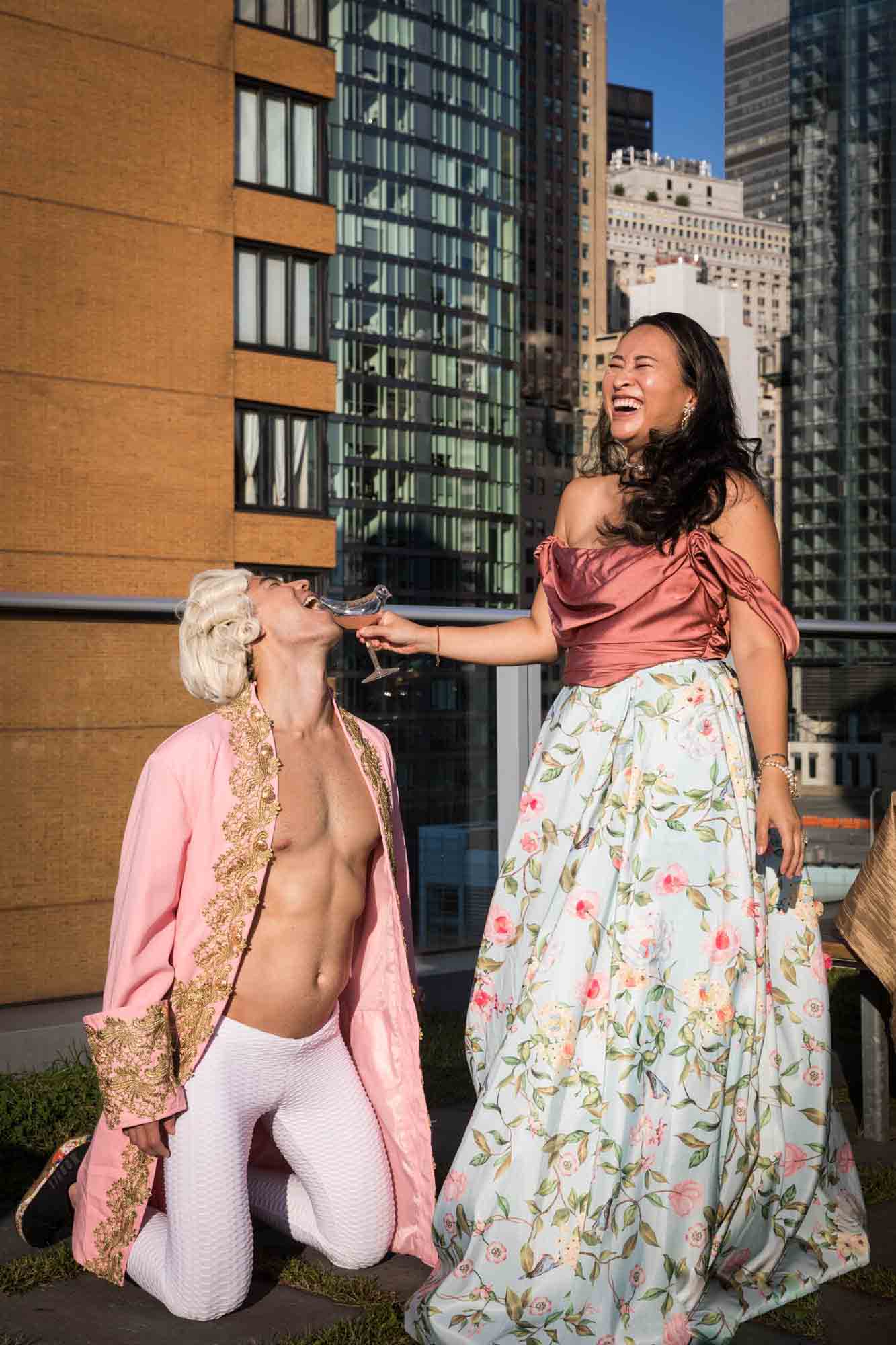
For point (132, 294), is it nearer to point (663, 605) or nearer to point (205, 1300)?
point (663, 605)

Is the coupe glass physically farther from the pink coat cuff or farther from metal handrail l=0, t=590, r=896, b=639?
the pink coat cuff

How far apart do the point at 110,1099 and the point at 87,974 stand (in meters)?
1.62

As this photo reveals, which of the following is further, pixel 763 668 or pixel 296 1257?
pixel 296 1257

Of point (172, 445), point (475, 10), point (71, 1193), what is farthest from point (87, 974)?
point (475, 10)

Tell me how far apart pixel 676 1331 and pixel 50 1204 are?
123 centimetres

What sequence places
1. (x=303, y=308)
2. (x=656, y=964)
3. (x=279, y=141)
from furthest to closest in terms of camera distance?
(x=303, y=308) → (x=279, y=141) → (x=656, y=964)

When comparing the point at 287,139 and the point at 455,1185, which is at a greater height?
the point at 287,139

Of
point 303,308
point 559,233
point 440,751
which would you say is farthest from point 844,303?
point 440,751

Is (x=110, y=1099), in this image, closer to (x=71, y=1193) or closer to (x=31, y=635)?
(x=71, y=1193)

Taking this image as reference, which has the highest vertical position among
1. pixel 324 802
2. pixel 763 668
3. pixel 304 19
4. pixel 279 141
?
pixel 304 19

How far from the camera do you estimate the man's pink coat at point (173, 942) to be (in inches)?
109

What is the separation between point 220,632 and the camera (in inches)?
116

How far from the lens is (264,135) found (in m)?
53.1

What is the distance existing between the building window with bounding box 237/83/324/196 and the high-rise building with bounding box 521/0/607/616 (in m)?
71.4
